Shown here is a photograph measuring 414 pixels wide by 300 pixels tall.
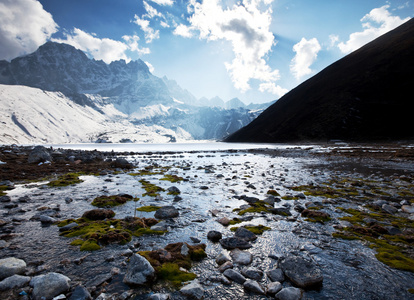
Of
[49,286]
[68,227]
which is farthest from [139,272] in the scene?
[68,227]

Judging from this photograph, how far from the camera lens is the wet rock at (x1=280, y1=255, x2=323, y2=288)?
4.67 metres

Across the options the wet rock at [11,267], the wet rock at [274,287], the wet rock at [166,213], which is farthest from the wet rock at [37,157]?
the wet rock at [274,287]

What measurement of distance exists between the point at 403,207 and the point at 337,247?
6.03 meters

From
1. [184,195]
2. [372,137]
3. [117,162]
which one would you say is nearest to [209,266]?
[184,195]

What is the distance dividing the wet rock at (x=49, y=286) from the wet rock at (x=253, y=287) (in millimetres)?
4070

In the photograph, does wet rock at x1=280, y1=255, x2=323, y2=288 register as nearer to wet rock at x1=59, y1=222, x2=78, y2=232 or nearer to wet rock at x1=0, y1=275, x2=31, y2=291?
wet rock at x1=0, y1=275, x2=31, y2=291

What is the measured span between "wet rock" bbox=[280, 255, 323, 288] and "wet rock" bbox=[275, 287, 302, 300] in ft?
1.27

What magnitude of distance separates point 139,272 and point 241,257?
9.56 ft

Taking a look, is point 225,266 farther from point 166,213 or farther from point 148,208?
point 148,208

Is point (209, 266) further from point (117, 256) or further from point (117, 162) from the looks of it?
point (117, 162)

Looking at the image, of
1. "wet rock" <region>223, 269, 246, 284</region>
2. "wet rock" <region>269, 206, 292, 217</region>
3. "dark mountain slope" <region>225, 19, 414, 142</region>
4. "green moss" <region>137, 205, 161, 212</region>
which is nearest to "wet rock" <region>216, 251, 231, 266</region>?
"wet rock" <region>223, 269, 246, 284</region>

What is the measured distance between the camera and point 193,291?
4395 mm

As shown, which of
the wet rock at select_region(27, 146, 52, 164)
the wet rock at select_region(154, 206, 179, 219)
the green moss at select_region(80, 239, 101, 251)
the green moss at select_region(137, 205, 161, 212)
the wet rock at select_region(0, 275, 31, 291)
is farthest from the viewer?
the wet rock at select_region(27, 146, 52, 164)

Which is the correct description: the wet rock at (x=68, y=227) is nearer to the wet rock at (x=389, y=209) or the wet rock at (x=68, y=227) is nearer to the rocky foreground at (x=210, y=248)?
the rocky foreground at (x=210, y=248)
